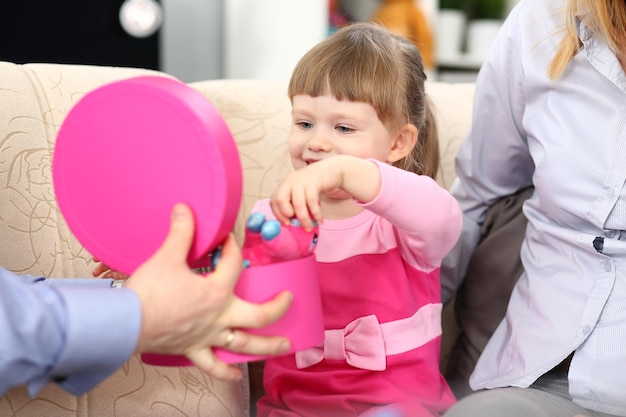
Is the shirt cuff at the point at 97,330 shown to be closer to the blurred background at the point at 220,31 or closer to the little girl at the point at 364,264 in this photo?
the little girl at the point at 364,264

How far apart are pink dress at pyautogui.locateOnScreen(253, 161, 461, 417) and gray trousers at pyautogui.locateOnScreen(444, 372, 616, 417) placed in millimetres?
136

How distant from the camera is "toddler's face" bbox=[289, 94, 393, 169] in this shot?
3.83ft

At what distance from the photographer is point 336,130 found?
1180mm

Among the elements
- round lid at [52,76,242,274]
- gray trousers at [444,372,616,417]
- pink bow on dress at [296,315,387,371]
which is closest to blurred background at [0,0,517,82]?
pink bow on dress at [296,315,387,371]

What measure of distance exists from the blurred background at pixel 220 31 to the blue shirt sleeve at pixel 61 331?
2.10 metres

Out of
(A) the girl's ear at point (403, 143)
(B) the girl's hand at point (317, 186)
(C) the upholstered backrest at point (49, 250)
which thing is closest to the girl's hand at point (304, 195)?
(B) the girl's hand at point (317, 186)

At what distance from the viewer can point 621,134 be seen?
3.73 feet

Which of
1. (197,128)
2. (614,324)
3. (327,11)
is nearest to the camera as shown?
(197,128)

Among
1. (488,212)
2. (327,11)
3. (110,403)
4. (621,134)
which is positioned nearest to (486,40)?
(327,11)

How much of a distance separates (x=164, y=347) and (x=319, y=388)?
1.40 ft

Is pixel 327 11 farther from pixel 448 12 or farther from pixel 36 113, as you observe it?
pixel 36 113

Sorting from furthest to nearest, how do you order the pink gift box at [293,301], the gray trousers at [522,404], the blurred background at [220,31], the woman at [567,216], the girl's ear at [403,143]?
the blurred background at [220,31], the girl's ear at [403,143], the woman at [567,216], the gray trousers at [522,404], the pink gift box at [293,301]

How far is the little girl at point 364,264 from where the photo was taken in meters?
1.17

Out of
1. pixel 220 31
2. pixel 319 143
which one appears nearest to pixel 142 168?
pixel 319 143
